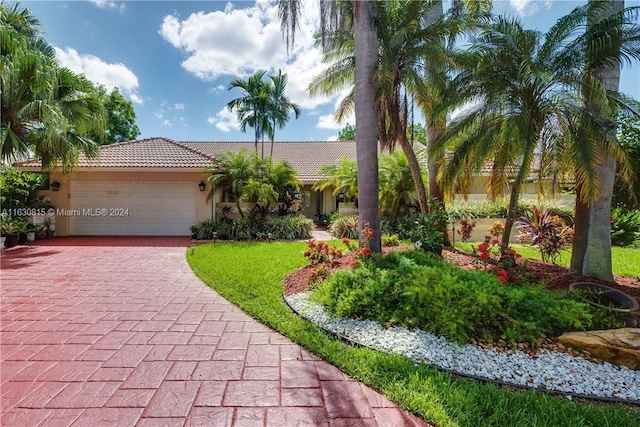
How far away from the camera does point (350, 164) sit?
13.9 m

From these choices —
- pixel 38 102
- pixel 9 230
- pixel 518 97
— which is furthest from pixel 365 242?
pixel 9 230

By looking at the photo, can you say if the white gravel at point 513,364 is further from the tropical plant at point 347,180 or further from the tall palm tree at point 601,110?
the tropical plant at point 347,180

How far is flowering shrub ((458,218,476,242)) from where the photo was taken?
37.1ft

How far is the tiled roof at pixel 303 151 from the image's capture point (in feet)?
63.9

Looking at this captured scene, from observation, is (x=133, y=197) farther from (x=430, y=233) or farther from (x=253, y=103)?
(x=430, y=233)

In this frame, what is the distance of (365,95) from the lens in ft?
21.2

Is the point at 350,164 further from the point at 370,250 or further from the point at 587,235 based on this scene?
the point at 587,235

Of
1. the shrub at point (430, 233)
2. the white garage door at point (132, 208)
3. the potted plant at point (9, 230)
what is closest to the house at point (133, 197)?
the white garage door at point (132, 208)

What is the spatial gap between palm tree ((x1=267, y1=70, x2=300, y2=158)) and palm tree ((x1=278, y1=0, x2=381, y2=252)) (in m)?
11.0

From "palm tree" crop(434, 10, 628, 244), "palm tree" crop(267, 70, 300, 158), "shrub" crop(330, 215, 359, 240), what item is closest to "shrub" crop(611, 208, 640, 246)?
"palm tree" crop(434, 10, 628, 244)

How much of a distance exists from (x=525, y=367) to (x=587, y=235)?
15.2 feet

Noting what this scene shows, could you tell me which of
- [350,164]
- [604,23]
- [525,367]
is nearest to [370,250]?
[525,367]

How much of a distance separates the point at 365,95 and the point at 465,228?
308 inches

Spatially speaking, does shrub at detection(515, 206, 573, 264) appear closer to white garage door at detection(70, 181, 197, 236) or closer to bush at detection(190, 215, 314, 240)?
bush at detection(190, 215, 314, 240)
